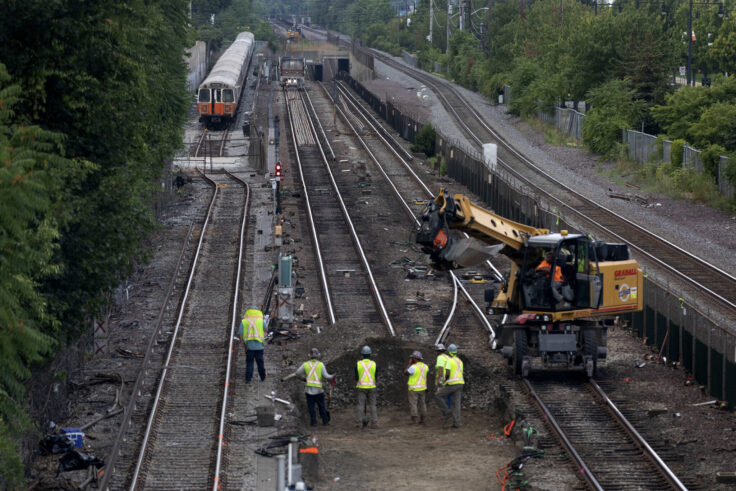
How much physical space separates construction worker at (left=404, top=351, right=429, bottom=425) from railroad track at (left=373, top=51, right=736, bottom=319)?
1037cm

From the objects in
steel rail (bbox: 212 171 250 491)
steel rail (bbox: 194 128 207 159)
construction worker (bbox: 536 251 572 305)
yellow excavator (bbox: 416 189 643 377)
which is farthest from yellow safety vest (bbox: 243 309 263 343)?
steel rail (bbox: 194 128 207 159)

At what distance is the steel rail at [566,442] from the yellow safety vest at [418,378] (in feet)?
7.10

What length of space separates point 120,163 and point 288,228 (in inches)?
657

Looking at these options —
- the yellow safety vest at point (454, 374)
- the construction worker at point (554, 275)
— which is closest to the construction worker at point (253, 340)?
Result: the yellow safety vest at point (454, 374)

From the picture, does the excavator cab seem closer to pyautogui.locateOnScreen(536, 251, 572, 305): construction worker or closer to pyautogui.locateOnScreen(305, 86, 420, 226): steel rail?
pyautogui.locateOnScreen(536, 251, 572, 305): construction worker

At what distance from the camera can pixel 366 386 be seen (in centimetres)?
1708

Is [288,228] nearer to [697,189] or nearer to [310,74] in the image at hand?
[697,189]

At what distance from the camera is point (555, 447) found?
15.9 m

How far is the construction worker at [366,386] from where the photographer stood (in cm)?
1695

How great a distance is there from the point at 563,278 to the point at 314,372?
16.9 ft

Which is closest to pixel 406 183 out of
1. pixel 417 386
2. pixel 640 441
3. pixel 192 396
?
pixel 192 396

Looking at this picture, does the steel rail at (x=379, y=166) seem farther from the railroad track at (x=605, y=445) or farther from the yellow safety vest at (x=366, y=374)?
the yellow safety vest at (x=366, y=374)

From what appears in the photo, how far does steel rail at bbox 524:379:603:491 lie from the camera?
1424 cm

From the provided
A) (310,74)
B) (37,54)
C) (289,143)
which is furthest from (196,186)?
(310,74)
